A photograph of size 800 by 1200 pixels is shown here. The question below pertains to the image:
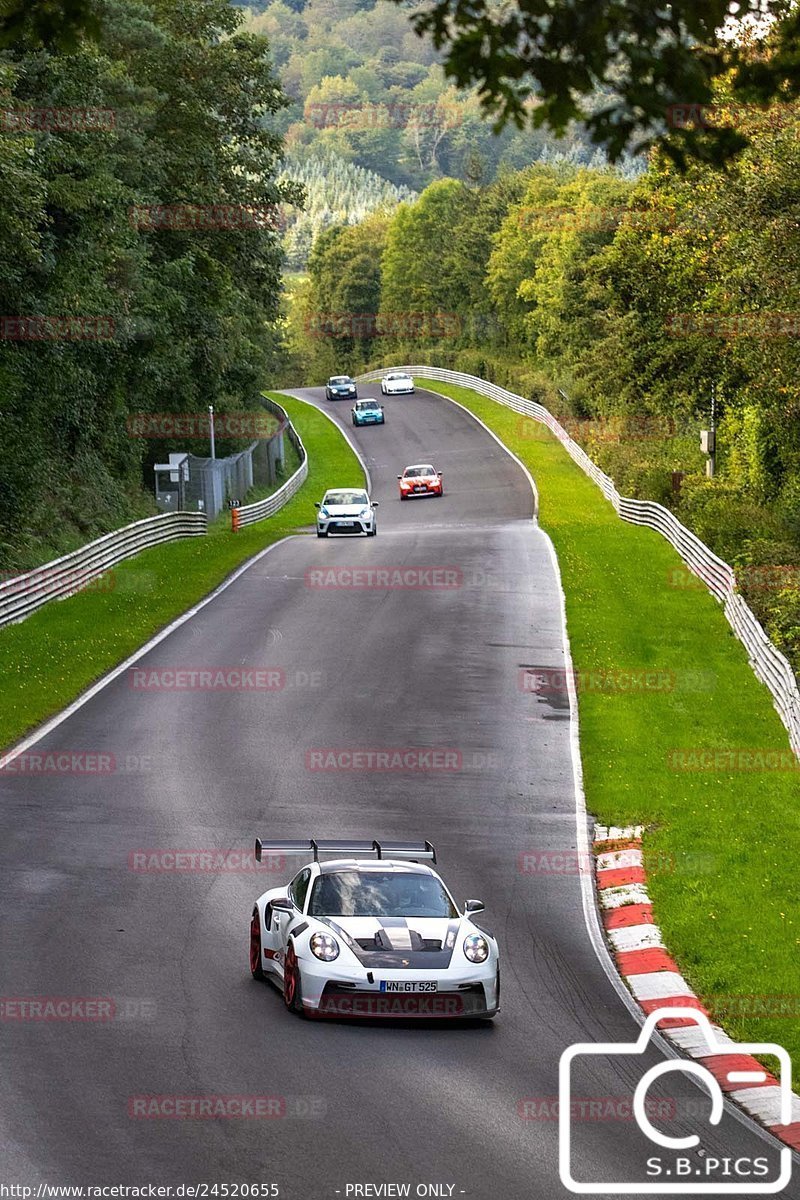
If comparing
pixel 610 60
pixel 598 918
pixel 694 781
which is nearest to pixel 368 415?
pixel 694 781

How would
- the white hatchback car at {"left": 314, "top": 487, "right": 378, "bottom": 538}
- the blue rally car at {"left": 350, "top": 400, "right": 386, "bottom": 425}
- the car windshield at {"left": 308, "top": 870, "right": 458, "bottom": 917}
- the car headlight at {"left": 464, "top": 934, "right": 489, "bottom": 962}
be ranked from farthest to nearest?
the blue rally car at {"left": 350, "top": 400, "right": 386, "bottom": 425} < the white hatchback car at {"left": 314, "top": 487, "right": 378, "bottom": 538} < the car windshield at {"left": 308, "top": 870, "right": 458, "bottom": 917} < the car headlight at {"left": 464, "top": 934, "right": 489, "bottom": 962}

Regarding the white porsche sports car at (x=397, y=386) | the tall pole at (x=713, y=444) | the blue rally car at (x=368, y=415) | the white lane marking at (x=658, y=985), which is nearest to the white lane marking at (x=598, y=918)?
the white lane marking at (x=658, y=985)

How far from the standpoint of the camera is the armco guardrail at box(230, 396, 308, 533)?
56.5 metres

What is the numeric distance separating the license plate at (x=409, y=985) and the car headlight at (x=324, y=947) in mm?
472

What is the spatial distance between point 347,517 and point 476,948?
122 ft

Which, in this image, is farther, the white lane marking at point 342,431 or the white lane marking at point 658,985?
the white lane marking at point 342,431

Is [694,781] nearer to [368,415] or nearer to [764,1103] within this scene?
[764,1103]

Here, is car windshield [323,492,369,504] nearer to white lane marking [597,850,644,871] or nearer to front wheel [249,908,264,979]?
white lane marking [597,850,644,871]

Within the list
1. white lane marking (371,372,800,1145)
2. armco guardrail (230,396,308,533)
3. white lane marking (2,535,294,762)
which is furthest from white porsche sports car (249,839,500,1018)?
armco guardrail (230,396,308,533)

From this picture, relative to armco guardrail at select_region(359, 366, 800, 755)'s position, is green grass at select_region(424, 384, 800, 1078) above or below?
below

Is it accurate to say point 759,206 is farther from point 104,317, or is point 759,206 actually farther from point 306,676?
point 104,317

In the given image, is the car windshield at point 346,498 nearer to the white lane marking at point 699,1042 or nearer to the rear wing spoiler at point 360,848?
the rear wing spoiler at point 360,848

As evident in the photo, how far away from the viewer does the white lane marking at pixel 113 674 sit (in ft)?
78.5

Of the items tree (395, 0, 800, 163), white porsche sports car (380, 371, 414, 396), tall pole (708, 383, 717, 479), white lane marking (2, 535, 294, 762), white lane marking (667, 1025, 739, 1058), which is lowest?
white lane marking (667, 1025, 739, 1058)
